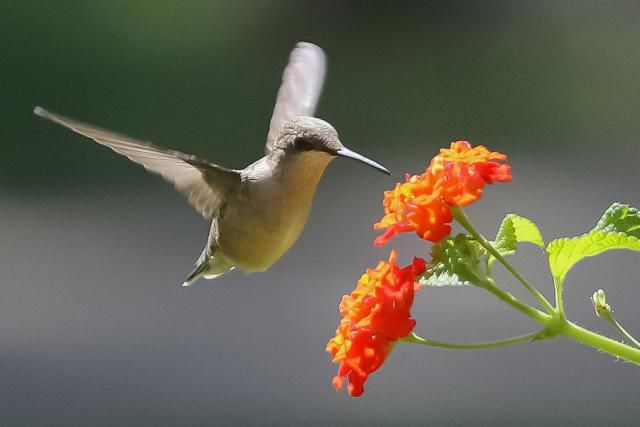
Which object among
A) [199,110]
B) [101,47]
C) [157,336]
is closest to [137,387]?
[157,336]

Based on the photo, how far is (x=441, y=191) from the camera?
130 centimetres

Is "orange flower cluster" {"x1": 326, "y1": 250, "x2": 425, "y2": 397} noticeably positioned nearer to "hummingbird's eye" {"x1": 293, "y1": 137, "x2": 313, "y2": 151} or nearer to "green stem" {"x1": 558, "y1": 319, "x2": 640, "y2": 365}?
"green stem" {"x1": 558, "y1": 319, "x2": 640, "y2": 365}

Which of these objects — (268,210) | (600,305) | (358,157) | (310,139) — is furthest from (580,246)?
(268,210)

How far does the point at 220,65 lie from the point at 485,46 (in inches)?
85.4

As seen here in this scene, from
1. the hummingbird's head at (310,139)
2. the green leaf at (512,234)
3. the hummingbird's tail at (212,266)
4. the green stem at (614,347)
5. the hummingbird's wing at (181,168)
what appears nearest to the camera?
the green stem at (614,347)

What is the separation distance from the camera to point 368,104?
321 inches

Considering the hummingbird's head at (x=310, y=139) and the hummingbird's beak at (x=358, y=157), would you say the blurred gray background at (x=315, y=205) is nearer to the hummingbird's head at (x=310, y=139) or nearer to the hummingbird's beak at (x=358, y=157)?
the hummingbird's head at (x=310, y=139)

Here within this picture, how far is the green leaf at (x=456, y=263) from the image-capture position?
1.28 metres

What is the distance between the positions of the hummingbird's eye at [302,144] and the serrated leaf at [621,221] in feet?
1.78

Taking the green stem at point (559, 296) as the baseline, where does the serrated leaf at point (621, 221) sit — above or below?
above

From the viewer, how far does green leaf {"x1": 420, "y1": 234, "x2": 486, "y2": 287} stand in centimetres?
128

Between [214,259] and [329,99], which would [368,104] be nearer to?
[329,99]

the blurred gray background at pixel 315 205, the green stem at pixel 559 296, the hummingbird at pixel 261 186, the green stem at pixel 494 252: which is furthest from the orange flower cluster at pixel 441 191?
the blurred gray background at pixel 315 205

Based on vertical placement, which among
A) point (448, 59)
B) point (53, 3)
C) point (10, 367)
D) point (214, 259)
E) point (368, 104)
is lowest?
point (214, 259)
